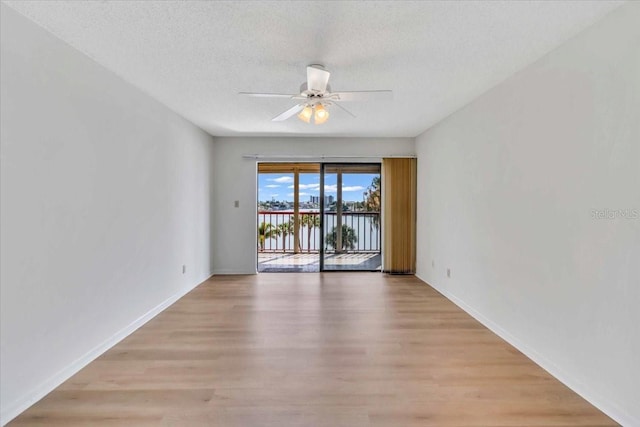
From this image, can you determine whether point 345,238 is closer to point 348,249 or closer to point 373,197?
point 348,249

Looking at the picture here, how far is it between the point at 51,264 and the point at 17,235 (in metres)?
0.31

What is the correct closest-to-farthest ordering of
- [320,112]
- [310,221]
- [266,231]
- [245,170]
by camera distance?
[320,112], [245,170], [310,221], [266,231]

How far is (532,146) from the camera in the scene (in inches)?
99.2

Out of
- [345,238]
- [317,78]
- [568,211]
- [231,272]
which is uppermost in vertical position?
[317,78]

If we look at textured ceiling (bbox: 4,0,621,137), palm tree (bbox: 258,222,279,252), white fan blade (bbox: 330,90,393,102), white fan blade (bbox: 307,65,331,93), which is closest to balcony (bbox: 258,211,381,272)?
palm tree (bbox: 258,222,279,252)

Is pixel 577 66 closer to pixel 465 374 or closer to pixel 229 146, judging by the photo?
pixel 465 374

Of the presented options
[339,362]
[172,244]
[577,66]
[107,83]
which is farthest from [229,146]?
[577,66]

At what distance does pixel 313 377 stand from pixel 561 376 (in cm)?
168

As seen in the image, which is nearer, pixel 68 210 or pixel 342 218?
pixel 68 210

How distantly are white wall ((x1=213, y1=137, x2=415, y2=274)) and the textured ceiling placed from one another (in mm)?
2067

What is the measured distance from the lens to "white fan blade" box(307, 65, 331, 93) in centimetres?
229

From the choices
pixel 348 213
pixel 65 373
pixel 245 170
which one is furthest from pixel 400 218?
pixel 65 373

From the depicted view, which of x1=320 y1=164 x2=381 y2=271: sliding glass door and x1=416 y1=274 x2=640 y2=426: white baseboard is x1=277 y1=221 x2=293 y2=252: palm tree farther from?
x1=416 y1=274 x2=640 y2=426: white baseboard

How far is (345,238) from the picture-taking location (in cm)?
586
